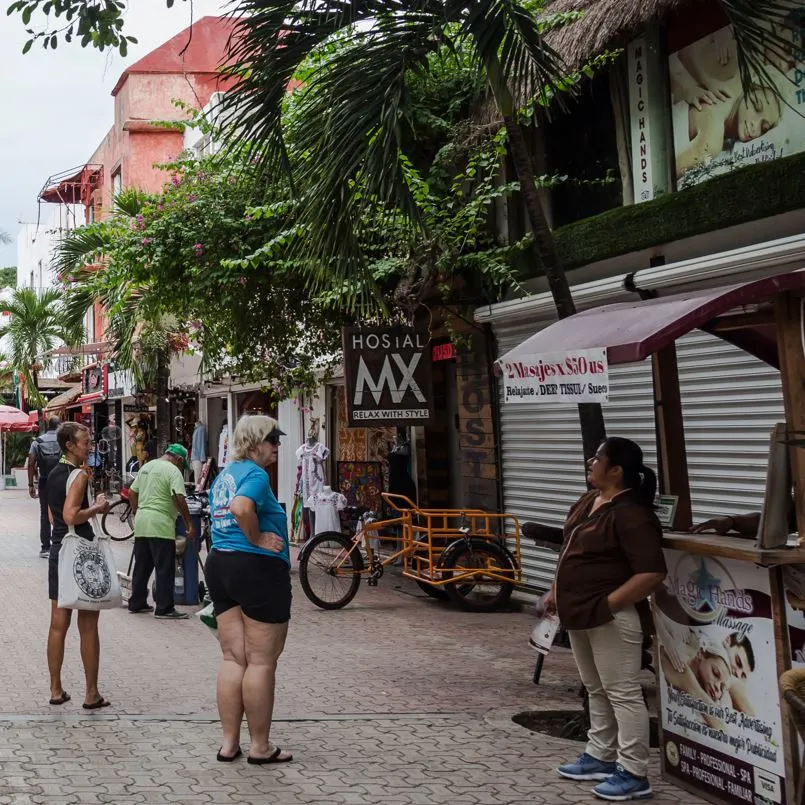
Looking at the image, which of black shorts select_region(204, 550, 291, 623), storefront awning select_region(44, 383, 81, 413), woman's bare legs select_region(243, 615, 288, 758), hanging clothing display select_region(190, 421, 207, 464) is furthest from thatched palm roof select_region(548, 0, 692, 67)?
storefront awning select_region(44, 383, 81, 413)

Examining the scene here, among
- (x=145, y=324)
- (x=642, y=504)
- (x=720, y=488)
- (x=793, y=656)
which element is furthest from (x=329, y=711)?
(x=145, y=324)

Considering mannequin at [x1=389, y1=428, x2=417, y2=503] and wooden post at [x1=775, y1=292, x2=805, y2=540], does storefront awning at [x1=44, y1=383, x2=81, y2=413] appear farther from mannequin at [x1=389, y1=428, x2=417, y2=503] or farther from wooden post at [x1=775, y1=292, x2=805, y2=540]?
wooden post at [x1=775, y1=292, x2=805, y2=540]

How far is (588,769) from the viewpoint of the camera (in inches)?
221

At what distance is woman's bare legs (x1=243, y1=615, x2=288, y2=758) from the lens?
5.79 metres

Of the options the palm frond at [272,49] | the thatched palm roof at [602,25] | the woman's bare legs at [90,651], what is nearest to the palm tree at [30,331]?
the thatched palm roof at [602,25]

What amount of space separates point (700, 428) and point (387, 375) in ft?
10.9

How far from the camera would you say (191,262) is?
529 inches

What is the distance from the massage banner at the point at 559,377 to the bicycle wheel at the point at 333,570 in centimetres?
578

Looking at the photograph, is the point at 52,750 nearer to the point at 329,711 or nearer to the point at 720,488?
the point at 329,711

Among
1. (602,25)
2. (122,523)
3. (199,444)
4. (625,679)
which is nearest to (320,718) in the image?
(625,679)

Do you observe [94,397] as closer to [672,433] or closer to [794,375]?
[672,433]

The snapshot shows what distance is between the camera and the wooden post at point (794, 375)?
4688 millimetres

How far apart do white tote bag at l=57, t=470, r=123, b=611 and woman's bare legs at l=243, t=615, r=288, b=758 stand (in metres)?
1.53

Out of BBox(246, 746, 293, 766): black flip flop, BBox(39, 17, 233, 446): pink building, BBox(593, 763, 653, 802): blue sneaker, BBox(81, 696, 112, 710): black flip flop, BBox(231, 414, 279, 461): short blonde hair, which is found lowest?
BBox(593, 763, 653, 802): blue sneaker
